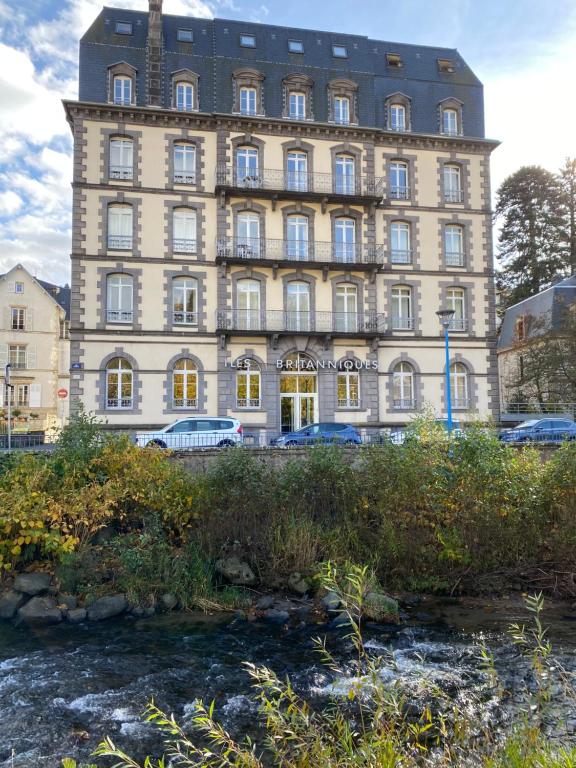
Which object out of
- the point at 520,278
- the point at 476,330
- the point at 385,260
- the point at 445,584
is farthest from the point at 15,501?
the point at 520,278

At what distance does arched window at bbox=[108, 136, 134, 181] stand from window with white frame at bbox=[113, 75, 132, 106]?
5.62 feet

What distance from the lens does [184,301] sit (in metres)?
25.5

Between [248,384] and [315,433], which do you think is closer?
[315,433]

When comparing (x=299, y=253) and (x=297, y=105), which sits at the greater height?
(x=297, y=105)

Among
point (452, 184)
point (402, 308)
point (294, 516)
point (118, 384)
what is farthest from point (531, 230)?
point (294, 516)

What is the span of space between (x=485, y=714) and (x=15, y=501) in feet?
28.3

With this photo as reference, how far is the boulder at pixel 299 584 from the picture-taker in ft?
36.4

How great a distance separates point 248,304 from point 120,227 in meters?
6.43

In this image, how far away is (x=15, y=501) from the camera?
425 inches

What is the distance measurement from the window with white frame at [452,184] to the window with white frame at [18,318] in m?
34.9

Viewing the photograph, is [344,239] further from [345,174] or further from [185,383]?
[185,383]

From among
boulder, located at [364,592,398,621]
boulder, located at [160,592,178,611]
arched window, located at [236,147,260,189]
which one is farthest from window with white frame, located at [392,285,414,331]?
boulder, located at [160,592,178,611]

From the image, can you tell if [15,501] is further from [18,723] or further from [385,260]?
[385,260]

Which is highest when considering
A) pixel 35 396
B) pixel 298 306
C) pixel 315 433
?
pixel 298 306
